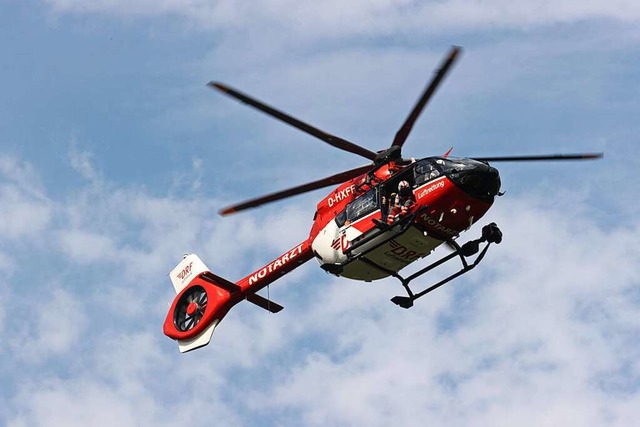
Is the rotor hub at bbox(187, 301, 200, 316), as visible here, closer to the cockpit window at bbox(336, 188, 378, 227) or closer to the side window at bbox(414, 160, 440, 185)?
the cockpit window at bbox(336, 188, 378, 227)

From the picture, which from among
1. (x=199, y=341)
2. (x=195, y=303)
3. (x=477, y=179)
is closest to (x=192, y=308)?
(x=195, y=303)

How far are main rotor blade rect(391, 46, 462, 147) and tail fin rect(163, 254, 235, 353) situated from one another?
26.0 ft

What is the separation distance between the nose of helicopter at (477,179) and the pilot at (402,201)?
126cm

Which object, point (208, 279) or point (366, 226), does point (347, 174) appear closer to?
point (366, 226)

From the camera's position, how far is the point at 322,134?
2797 centimetres

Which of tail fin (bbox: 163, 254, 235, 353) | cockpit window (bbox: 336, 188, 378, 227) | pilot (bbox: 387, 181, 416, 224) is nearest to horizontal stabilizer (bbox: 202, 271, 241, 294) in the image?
tail fin (bbox: 163, 254, 235, 353)

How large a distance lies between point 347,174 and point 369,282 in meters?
3.12

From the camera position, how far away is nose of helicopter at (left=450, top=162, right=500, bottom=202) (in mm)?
27766

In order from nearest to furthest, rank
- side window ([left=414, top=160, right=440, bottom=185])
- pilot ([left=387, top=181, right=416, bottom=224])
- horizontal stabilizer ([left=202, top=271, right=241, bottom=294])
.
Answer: side window ([left=414, top=160, right=440, bottom=185]) < pilot ([left=387, top=181, right=416, bottom=224]) < horizontal stabilizer ([left=202, top=271, right=241, bottom=294])

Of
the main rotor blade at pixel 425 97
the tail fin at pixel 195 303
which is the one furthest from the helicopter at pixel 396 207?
the tail fin at pixel 195 303

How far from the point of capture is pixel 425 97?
88.7ft

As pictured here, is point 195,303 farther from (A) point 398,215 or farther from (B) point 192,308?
(A) point 398,215

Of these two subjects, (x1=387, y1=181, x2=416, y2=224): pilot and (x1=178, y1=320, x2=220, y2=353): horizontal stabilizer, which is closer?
(x1=387, y1=181, x2=416, y2=224): pilot

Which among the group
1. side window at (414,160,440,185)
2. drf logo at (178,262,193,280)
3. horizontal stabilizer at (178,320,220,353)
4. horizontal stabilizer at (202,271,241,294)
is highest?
side window at (414,160,440,185)
